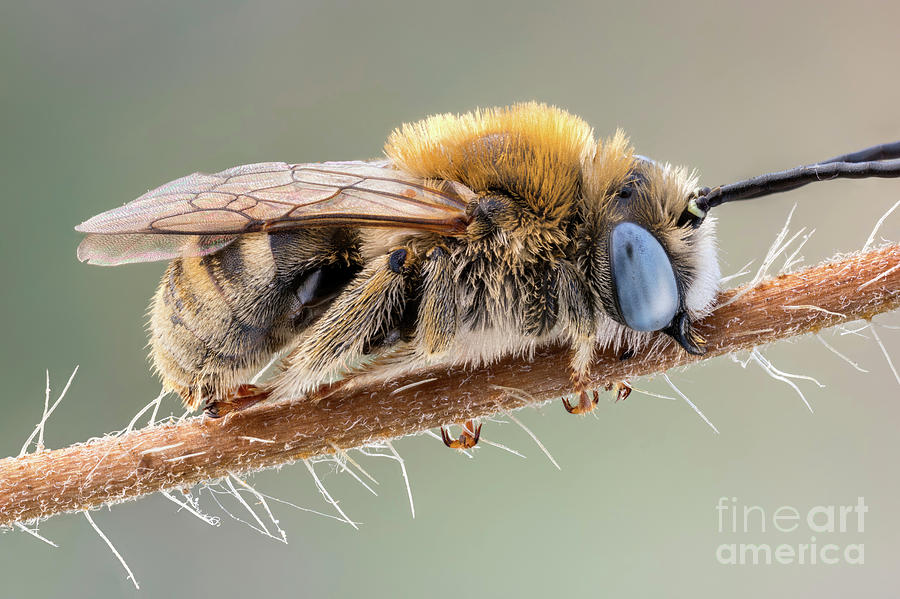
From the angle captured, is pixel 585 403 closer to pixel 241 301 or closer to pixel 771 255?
pixel 771 255

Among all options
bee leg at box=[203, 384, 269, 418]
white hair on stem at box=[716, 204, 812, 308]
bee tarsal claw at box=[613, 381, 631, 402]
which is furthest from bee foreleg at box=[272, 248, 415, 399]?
white hair on stem at box=[716, 204, 812, 308]

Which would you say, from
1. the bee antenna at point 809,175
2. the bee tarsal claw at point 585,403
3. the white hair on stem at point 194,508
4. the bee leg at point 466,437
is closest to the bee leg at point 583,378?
the bee tarsal claw at point 585,403

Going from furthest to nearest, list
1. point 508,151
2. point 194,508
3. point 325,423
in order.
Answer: point 194,508, point 325,423, point 508,151

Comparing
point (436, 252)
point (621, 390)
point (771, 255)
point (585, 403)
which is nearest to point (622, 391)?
point (621, 390)

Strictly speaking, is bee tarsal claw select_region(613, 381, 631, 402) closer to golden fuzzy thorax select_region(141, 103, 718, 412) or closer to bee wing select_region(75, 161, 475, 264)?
golden fuzzy thorax select_region(141, 103, 718, 412)

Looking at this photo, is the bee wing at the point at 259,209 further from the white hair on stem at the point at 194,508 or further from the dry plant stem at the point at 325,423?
the white hair on stem at the point at 194,508

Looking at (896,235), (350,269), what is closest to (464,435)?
(350,269)
